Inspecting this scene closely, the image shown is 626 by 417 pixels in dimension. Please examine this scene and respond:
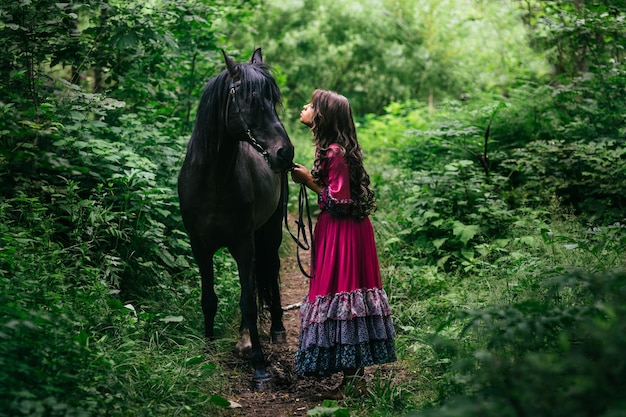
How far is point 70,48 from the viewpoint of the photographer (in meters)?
5.85

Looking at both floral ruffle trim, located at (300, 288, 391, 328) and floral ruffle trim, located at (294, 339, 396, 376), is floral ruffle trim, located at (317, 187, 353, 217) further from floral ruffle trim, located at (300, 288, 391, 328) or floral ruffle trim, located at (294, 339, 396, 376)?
floral ruffle trim, located at (294, 339, 396, 376)

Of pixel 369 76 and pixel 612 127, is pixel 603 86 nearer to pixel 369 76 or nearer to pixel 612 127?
pixel 612 127

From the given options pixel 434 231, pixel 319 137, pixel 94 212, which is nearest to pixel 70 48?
pixel 94 212

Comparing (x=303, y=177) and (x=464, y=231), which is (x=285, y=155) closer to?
(x=303, y=177)

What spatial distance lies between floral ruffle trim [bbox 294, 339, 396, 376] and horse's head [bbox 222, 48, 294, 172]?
1282 mm

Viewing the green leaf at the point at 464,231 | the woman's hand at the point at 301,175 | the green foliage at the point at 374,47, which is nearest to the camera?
the woman's hand at the point at 301,175

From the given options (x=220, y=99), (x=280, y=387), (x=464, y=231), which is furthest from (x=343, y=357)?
(x=464, y=231)

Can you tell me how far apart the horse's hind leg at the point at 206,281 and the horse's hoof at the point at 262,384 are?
600 millimetres

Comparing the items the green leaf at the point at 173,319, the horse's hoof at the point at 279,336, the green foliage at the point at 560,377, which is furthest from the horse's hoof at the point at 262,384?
the green foliage at the point at 560,377

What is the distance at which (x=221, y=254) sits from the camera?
6680mm

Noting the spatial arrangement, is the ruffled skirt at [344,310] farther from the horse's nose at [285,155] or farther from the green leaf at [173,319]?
the green leaf at [173,319]

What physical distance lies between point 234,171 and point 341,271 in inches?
45.4

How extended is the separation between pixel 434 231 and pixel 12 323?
4858 millimetres

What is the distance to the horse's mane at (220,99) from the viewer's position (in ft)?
13.5
